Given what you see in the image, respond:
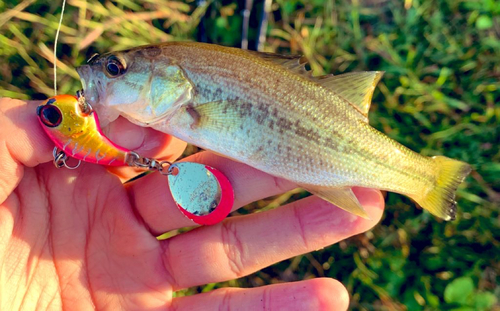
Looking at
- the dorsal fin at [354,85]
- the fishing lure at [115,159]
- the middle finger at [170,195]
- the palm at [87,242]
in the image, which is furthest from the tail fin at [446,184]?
the palm at [87,242]

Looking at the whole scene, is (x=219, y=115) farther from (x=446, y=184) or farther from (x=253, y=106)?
(x=446, y=184)

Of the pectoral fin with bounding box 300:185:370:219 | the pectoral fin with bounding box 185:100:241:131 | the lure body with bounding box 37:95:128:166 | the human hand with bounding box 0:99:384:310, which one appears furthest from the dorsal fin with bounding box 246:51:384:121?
the lure body with bounding box 37:95:128:166

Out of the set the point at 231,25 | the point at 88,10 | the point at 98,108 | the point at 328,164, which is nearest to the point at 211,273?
the point at 328,164

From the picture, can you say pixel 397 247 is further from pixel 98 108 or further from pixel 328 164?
pixel 98 108

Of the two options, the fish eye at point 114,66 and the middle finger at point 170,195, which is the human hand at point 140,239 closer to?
the middle finger at point 170,195

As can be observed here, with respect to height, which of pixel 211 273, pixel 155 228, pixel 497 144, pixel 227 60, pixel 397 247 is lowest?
pixel 397 247

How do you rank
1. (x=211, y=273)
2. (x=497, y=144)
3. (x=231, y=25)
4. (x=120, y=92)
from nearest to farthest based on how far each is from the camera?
(x=120, y=92) < (x=211, y=273) < (x=497, y=144) < (x=231, y=25)
